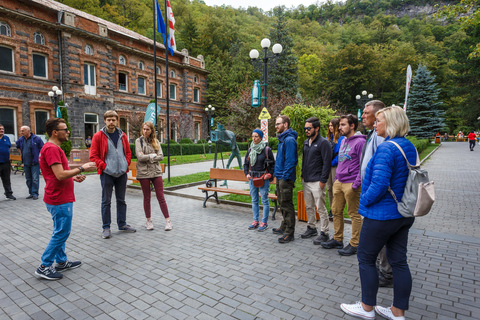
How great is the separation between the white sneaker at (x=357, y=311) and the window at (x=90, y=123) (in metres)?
26.8

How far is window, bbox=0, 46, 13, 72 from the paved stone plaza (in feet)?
66.0

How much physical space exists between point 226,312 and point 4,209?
7496mm

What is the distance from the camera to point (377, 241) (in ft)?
8.70

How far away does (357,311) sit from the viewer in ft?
9.43

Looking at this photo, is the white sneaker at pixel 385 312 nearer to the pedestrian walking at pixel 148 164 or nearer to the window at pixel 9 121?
the pedestrian walking at pixel 148 164

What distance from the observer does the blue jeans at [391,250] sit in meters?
2.61

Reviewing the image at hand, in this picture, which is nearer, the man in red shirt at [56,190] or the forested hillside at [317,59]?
the man in red shirt at [56,190]

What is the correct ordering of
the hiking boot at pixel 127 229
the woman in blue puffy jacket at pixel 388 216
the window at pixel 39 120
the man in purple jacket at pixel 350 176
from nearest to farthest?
the woman in blue puffy jacket at pixel 388 216, the man in purple jacket at pixel 350 176, the hiking boot at pixel 127 229, the window at pixel 39 120

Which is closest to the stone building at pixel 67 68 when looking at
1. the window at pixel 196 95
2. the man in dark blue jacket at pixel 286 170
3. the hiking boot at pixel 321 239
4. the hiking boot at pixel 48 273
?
the window at pixel 196 95

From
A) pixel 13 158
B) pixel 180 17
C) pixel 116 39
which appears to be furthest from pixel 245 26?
pixel 13 158

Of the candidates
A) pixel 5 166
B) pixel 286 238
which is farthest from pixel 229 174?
pixel 5 166

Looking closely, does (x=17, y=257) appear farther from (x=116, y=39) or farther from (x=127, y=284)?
(x=116, y=39)

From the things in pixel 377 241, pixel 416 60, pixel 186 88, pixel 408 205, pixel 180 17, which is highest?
pixel 180 17

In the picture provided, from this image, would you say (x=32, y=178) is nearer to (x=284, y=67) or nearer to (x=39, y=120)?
(x=39, y=120)
